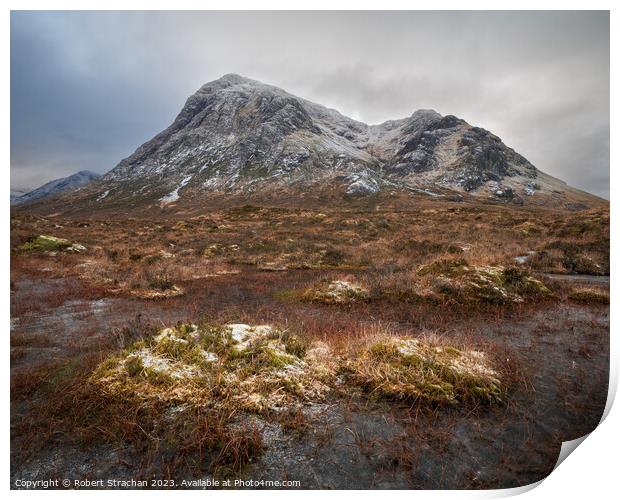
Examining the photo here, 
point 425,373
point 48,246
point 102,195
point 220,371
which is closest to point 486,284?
point 425,373

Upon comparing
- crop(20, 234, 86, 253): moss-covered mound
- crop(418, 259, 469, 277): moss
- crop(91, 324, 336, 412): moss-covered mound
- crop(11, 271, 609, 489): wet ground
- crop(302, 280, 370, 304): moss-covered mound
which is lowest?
crop(11, 271, 609, 489): wet ground

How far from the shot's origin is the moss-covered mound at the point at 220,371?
4.18 meters

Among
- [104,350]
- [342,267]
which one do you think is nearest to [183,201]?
[342,267]

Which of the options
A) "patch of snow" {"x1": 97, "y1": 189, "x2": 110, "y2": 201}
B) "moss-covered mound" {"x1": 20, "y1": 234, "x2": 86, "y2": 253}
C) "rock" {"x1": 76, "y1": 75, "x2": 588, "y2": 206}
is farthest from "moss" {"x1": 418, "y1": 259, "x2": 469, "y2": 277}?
"patch of snow" {"x1": 97, "y1": 189, "x2": 110, "y2": 201}

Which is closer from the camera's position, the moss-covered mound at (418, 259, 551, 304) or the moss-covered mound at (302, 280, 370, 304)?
the moss-covered mound at (418, 259, 551, 304)

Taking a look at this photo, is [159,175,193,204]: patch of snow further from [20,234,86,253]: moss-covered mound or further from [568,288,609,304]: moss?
[568,288,609,304]: moss

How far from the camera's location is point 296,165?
5635 inches

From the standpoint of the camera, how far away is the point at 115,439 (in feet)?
11.6

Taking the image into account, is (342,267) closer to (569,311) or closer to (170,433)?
(569,311)

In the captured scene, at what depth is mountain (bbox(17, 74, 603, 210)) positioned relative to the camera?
123 meters

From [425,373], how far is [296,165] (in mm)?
145660

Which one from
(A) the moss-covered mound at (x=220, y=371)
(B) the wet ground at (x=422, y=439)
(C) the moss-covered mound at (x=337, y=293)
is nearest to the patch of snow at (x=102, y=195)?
(C) the moss-covered mound at (x=337, y=293)

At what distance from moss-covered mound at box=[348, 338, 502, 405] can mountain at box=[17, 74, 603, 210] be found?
339 feet

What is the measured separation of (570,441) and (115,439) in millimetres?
5969
